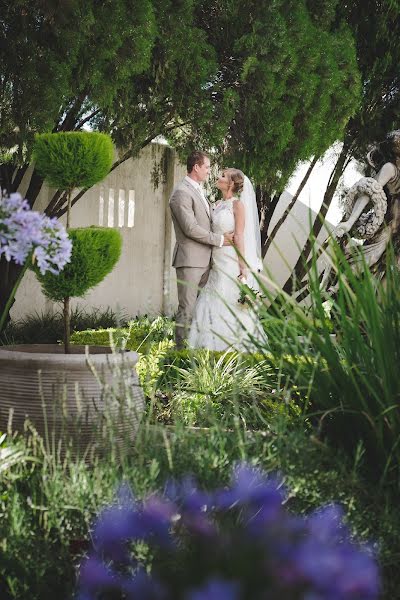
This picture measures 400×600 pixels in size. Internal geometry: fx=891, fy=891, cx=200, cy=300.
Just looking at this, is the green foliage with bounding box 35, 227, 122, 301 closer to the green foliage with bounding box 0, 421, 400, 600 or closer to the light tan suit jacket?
the green foliage with bounding box 0, 421, 400, 600

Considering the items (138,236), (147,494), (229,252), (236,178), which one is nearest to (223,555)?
(147,494)

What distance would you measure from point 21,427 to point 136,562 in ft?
5.83

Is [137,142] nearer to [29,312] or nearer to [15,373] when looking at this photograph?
[29,312]

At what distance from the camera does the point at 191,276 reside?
859 cm

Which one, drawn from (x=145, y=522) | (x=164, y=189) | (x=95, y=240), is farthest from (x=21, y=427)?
(x=164, y=189)

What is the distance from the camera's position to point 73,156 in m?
4.36

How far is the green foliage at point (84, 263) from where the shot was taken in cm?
423

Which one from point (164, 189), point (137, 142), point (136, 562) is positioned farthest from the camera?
point (164, 189)

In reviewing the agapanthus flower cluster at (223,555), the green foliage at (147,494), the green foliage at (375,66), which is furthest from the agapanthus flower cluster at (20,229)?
the green foliage at (375,66)

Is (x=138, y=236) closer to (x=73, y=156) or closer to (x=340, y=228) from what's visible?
(x=340, y=228)

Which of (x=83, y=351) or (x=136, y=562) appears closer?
(x=136, y=562)

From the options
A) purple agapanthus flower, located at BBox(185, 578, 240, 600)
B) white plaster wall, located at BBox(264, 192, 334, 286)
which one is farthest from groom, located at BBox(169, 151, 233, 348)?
white plaster wall, located at BBox(264, 192, 334, 286)

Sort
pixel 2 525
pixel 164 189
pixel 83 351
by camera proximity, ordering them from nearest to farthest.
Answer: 1. pixel 2 525
2. pixel 83 351
3. pixel 164 189

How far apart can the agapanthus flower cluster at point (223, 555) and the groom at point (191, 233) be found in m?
5.94
